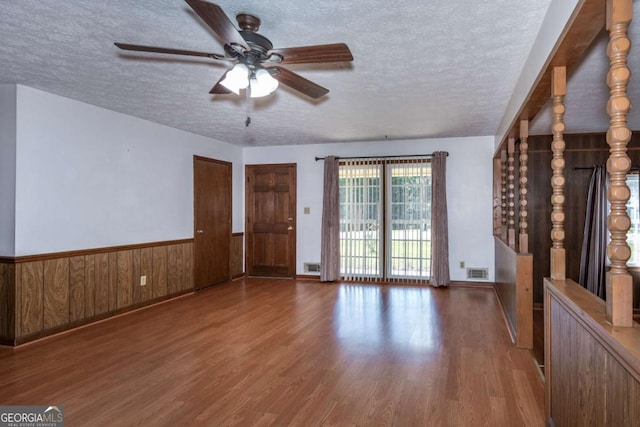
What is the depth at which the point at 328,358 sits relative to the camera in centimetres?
334

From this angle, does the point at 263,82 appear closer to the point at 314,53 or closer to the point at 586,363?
the point at 314,53

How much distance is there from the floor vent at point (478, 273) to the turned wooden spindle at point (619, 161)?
4.99 metres

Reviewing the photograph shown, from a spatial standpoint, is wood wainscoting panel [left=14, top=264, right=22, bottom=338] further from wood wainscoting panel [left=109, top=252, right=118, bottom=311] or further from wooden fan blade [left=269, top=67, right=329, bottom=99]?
wooden fan blade [left=269, top=67, right=329, bottom=99]

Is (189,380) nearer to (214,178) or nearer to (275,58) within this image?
(275,58)

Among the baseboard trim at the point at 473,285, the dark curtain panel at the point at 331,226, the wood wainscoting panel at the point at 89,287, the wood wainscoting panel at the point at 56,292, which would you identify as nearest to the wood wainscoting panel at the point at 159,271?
the wood wainscoting panel at the point at 89,287

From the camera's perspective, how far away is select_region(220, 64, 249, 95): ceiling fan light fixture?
7.98 ft

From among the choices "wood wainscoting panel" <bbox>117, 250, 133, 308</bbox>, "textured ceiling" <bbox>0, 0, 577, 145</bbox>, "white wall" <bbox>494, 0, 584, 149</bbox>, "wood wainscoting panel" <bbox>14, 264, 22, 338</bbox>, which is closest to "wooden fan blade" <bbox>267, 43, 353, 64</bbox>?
"textured ceiling" <bbox>0, 0, 577, 145</bbox>

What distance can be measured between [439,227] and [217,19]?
16.5 ft

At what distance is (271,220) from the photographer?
7273 millimetres

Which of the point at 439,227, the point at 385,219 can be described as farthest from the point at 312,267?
the point at 439,227

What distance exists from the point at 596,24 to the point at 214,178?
565 cm

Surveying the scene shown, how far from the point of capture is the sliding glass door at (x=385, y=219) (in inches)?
256

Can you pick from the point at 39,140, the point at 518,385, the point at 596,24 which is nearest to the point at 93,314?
the point at 39,140

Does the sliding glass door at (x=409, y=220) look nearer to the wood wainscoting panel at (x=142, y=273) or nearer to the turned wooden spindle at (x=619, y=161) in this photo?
the wood wainscoting panel at (x=142, y=273)
